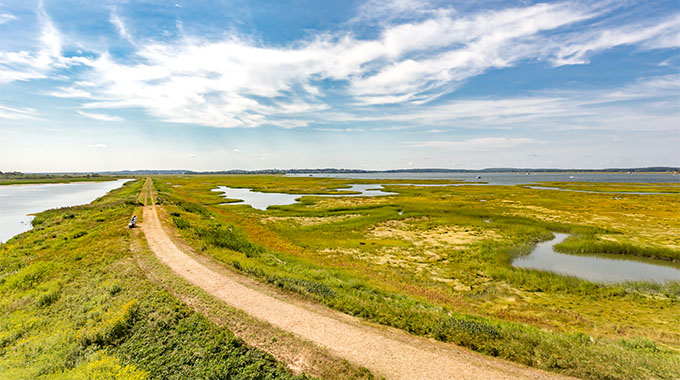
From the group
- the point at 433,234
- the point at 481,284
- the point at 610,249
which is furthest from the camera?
the point at 433,234

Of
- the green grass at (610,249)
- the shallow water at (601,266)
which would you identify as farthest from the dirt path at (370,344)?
the green grass at (610,249)

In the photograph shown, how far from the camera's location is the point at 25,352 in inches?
478

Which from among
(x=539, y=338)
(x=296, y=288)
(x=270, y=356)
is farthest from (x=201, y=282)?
(x=539, y=338)

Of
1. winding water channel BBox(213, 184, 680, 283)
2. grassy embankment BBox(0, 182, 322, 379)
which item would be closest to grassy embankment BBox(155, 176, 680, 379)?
winding water channel BBox(213, 184, 680, 283)

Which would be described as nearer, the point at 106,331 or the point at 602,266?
the point at 106,331

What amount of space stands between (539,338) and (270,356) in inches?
481

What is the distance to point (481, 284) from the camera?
22781 mm

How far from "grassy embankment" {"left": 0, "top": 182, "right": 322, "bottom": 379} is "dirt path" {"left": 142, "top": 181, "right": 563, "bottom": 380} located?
7.46 ft

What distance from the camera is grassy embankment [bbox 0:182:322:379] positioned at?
34.7ft

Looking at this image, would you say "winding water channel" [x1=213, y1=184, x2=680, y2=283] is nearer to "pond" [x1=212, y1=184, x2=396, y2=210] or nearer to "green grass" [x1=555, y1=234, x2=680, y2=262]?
"green grass" [x1=555, y1=234, x2=680, y2=262]

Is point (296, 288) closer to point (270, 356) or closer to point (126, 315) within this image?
point (270, 356)

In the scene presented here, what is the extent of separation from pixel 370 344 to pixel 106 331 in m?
12.5

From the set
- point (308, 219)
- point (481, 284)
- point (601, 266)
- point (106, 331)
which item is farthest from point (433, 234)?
point (106, 331)

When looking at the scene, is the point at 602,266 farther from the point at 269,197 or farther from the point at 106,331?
the point at 269,197
